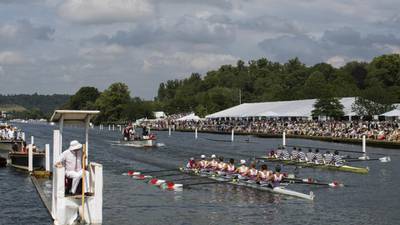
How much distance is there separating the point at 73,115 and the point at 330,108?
6034 cm

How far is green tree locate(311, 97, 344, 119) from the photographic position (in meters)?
75.7

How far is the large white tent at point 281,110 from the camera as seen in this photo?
Answer: 265 feet

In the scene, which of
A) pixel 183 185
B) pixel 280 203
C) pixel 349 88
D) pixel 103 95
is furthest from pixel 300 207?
pixel 103 95

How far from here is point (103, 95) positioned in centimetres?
17362

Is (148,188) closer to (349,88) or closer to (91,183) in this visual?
(91,183)

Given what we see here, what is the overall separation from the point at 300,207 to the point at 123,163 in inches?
937

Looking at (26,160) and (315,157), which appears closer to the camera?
(26,160)

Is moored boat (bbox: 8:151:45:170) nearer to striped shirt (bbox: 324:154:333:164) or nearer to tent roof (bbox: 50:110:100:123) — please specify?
striped shirt (bbox: 324:154:333:164)

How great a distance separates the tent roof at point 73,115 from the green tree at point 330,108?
196ft

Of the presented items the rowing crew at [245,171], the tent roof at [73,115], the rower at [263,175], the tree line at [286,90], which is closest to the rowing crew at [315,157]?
the rowing crew at [245,171]

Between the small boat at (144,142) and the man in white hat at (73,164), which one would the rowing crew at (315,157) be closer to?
the small boat at (144,142)

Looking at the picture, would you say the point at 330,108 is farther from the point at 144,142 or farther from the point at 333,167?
the point at 333,167

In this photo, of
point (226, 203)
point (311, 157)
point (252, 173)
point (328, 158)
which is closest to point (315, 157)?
point (311, 157)

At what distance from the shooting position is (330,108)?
75688 millimetres
